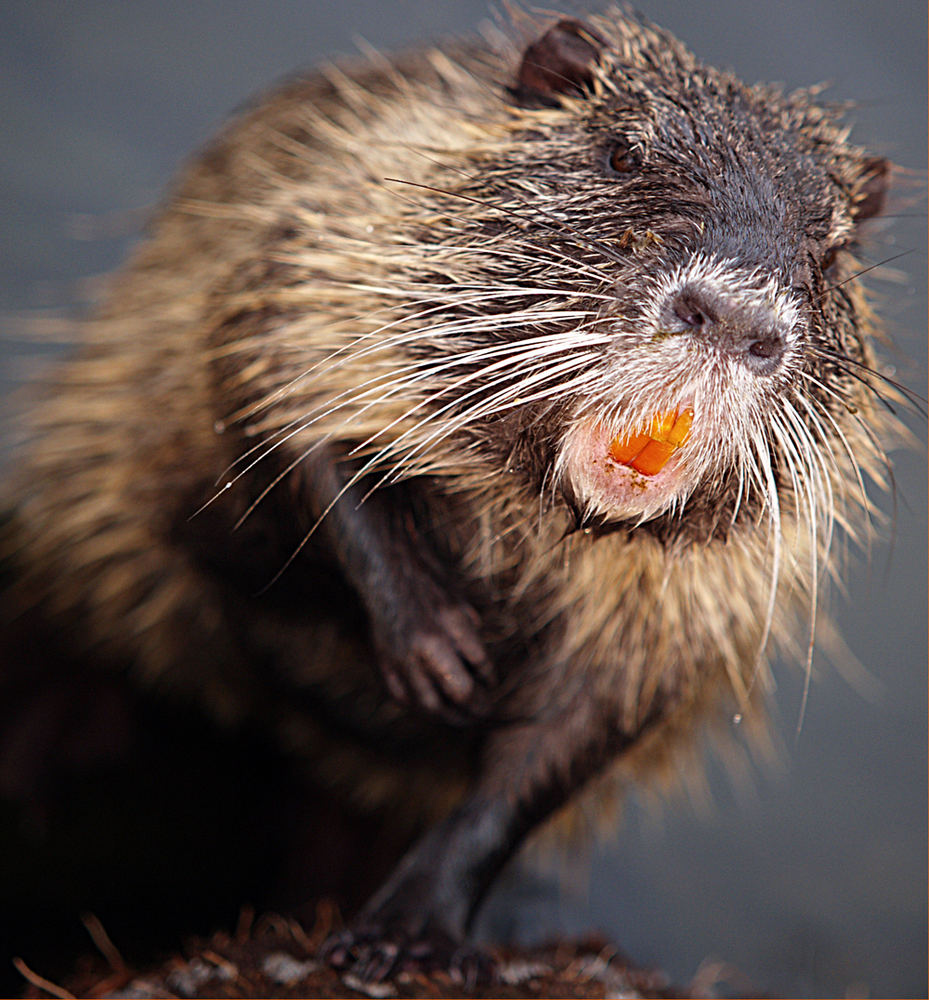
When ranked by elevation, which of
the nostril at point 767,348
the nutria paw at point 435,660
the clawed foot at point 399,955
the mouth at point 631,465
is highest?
the nostril at point 767,348

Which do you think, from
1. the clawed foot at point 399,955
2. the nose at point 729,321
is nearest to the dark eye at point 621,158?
the nose at point 729,321

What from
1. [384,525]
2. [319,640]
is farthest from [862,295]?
[319,640]

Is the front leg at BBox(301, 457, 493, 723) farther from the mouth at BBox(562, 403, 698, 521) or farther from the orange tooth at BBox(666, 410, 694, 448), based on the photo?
the orange tooth at BBox(666, 410, 694, 448)

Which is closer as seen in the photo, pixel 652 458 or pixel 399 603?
pixel 652 458

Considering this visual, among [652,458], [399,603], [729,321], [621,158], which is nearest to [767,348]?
[729,321]

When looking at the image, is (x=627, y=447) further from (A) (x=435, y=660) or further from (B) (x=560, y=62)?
(B) (x=560, y=62)

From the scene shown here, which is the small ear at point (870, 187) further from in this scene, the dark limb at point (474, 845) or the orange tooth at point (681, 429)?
the dark limb at point (474, 845)
